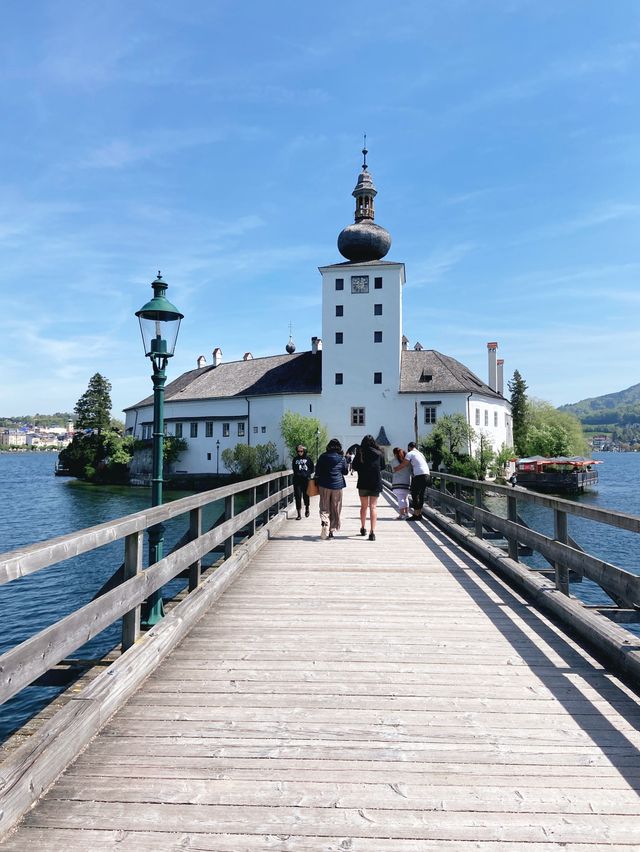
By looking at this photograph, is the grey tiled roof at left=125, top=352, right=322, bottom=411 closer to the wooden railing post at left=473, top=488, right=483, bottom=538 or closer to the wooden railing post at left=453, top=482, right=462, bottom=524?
the wooden railing post at left=453, top=482, right=462, bottom=524

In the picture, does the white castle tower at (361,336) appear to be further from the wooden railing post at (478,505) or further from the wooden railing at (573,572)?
the wooden railing at (573,572)

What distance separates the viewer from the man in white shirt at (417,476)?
13703 millimetres

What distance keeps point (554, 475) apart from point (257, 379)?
29.2 m

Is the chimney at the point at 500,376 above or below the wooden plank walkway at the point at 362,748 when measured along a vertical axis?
above

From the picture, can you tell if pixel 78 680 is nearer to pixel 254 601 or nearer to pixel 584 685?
pixel 254 601

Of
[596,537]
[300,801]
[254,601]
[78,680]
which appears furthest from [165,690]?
[596,537]

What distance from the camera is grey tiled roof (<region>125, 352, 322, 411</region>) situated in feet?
182

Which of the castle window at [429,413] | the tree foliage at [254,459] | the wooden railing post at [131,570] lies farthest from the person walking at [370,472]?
the tree foliage at [254,459]

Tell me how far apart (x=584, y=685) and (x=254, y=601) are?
3401 mm

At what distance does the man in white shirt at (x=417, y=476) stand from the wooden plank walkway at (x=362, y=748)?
316 inches

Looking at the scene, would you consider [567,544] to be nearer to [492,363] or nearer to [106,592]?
[106,592]

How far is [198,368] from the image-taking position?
2756 inches

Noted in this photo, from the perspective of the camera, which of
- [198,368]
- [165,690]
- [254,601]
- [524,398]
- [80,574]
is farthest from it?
[524,398]

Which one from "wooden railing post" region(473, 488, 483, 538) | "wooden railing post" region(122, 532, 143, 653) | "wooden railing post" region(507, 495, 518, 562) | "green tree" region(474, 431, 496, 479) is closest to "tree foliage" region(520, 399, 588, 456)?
"green tree" region(474, 431, 496, 479)
